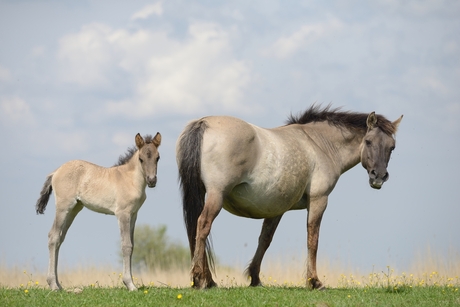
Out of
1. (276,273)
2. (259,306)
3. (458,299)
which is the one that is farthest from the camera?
(276,273)

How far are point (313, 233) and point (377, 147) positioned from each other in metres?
2.11

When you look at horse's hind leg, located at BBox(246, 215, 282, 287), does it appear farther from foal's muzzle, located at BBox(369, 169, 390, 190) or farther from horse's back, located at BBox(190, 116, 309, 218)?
foal's muzzle, located at BBox(369, 169, 390, 190)

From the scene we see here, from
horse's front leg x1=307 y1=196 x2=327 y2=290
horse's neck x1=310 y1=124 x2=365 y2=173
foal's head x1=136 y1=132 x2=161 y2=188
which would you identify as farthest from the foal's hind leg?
horse's neck x1=310 y1=124 x2=365 y2=173

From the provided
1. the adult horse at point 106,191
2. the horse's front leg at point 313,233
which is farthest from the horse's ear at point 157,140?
the horse's front leg at point 313,233

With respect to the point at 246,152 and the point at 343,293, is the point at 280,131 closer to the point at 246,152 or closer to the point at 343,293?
the point at 246,152

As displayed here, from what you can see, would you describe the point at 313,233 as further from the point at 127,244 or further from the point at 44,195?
the point at 44,195

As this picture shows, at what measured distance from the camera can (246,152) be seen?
1029 cm

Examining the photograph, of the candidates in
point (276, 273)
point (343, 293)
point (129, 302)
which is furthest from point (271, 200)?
point (276, 273)

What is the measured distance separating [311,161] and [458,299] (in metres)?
3.54

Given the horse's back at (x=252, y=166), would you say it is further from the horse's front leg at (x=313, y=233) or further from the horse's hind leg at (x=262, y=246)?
the horse's hind leg at (x=262, y=246)

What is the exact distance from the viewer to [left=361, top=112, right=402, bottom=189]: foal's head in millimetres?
11891

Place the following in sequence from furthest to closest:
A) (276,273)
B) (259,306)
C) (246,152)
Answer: (276,273), (246,152), (259,306)

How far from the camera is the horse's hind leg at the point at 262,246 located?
1204cm

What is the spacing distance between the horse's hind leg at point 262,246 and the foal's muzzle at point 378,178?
193 centimetres
